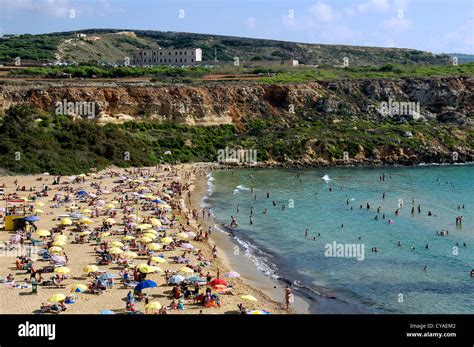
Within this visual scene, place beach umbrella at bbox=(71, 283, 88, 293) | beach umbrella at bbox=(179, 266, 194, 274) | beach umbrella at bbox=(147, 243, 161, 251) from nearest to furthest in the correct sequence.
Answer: beach umbrella at bbox=(71, 283, 88, 293)
beach umbrella at bbox=(179, 266, 194, 274)
beach umbrella at bbox=(147, 243, 161, 251)

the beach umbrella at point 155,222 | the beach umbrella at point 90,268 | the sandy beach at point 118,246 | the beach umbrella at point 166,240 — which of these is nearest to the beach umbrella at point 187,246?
the sandy beach at point 118,246

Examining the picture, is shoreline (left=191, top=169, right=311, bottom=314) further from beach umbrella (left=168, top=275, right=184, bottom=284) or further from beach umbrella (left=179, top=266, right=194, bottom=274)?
beach umbrella (left=168, top=275, right=184, bottom=284)

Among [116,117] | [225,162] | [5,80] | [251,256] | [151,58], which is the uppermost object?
[151,58]

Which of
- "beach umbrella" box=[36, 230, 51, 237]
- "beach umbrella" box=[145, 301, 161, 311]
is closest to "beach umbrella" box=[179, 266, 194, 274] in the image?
"beach umbrella" box=[145, 301, 161, 311]

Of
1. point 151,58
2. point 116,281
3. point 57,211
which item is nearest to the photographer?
point 116,281

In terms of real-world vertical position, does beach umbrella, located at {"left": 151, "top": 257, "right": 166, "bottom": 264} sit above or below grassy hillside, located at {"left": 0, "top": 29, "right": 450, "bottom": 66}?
below

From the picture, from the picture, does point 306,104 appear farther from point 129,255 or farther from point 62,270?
point 62,270
